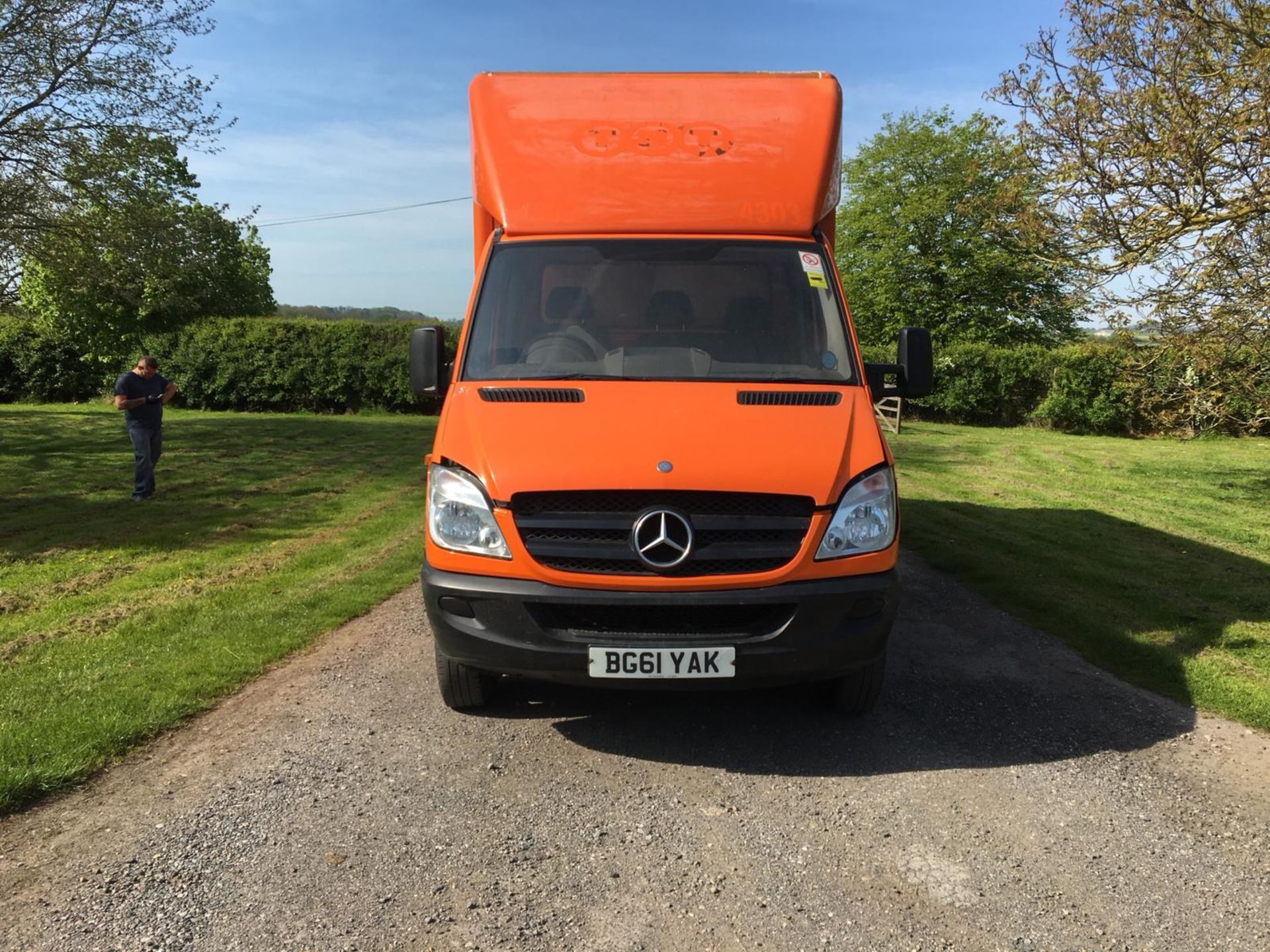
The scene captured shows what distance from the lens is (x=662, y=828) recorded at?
3.44 m

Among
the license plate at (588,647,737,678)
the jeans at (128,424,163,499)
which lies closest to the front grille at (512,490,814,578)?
the license plate at (588,647,737,678)

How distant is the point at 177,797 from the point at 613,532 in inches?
81.6

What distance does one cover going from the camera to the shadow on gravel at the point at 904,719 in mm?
4074

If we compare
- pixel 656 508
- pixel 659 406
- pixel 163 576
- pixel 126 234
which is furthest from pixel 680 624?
pixel 126 234

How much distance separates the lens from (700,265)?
491 centimetres

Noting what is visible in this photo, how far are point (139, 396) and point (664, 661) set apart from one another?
33.5 feet

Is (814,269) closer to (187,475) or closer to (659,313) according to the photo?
(659,313)

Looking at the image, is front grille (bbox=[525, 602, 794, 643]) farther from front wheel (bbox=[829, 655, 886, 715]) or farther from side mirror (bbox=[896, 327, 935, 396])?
side mirror (bbox=[896, 327, 935, 396])

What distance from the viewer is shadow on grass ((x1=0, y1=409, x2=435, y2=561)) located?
9664mm

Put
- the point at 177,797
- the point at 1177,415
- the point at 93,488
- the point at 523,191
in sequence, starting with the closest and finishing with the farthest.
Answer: the point at 177,797, the point at 523,191, the point at 1177,415, the point at 93,488

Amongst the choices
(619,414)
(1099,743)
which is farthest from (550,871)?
(1099,743)

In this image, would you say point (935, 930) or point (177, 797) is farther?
point (177, 797)

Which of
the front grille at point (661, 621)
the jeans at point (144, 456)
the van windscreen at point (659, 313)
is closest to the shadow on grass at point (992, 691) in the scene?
the front grille at point (661, 621)

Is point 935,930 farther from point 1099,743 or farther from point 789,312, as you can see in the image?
point 789,312
